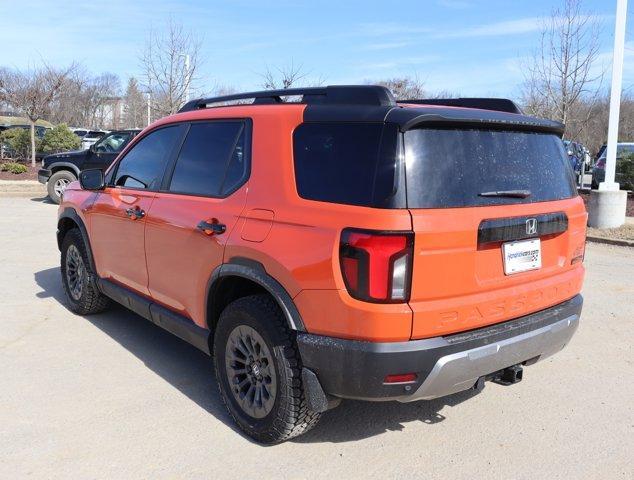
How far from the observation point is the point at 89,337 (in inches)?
191

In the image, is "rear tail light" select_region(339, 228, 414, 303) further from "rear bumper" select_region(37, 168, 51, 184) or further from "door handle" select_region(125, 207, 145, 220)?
"rear bumper" select_region(37, 168, 51, 184)

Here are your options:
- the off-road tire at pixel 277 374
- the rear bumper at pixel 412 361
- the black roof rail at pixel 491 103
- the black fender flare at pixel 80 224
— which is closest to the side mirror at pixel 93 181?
the black fender flare at pixel 80 224

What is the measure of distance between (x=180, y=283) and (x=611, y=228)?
382 inches

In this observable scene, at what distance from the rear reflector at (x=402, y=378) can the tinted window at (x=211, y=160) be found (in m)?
1.39

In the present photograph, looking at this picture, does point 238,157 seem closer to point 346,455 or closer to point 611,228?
point 346,455

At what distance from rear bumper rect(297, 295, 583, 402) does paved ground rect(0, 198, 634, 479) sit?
0.51 m

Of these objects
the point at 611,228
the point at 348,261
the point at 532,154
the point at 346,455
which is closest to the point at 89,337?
the point at 346,455

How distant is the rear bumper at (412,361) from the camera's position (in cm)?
265

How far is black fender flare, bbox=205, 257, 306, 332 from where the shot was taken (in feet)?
9.40

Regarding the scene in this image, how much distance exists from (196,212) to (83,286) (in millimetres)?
2217

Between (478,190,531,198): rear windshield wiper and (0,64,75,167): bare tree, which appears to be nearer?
(478,190,531,198): rear windshield wiper

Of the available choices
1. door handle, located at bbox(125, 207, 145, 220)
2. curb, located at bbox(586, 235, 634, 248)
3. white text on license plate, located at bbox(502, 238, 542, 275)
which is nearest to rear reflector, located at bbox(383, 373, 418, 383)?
white text on license plate, located at bbox(502, 238, 542, 275)

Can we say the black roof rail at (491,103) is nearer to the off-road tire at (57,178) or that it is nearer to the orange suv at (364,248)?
the orange suv at (364,248)

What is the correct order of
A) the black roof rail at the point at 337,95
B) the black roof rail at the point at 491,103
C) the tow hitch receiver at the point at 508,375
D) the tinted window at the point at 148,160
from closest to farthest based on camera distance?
the black roof rail at the point at 337,95, the tow hitch receiver at the point at 508,375, the black roof rail at the point at 491,103, the tinted window at the point at 148,160
